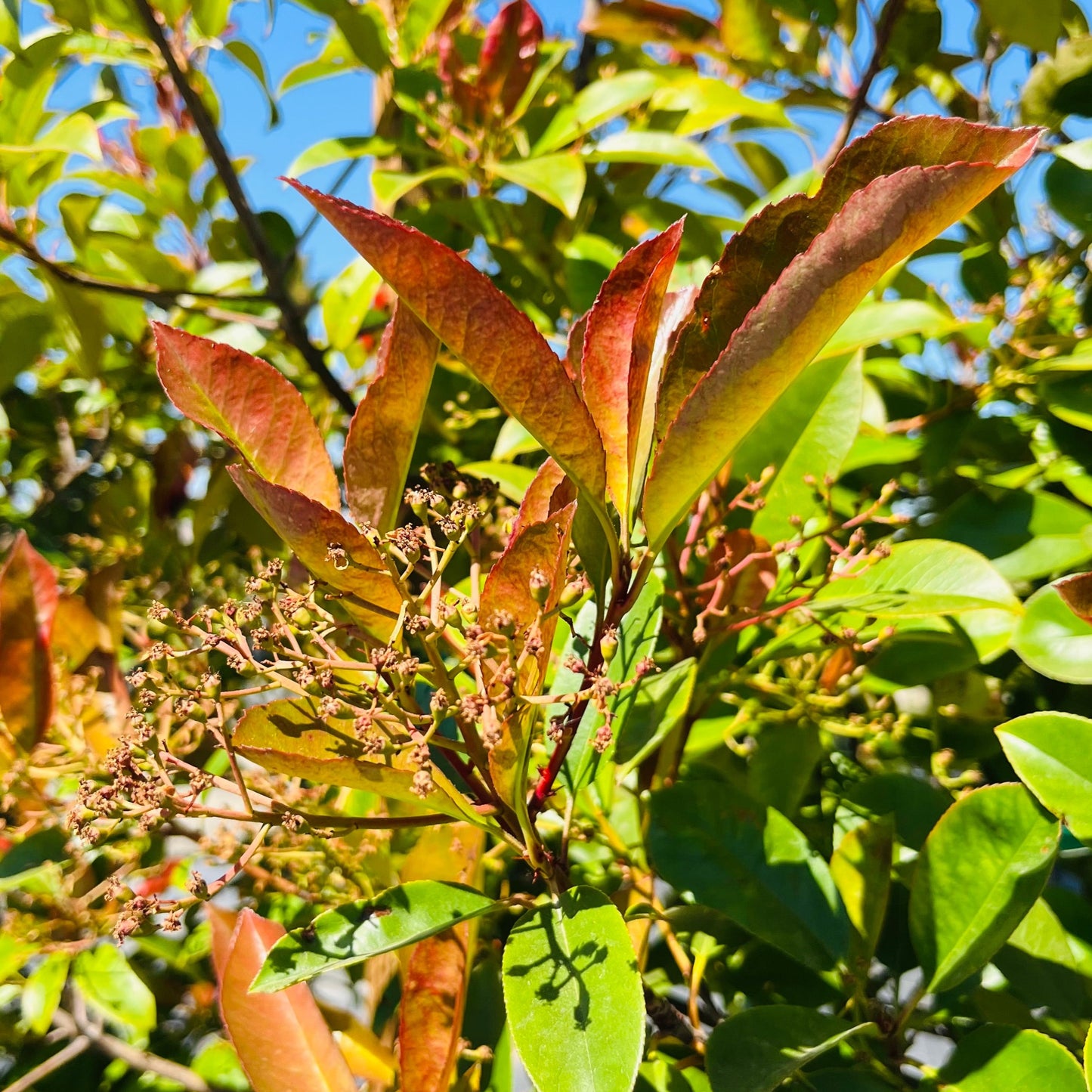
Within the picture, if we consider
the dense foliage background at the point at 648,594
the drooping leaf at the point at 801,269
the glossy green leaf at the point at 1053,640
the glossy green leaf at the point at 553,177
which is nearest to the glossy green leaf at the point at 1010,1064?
the dense foliage background at the point at 648,594

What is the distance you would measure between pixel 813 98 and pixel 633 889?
4.43 feet

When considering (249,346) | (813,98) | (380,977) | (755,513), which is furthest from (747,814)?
(813,98)

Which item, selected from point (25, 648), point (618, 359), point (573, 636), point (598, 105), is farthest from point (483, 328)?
point (598, 105)

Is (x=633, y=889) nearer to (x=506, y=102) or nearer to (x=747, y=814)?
(x=747, y=814)

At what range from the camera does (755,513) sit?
3.36 ft

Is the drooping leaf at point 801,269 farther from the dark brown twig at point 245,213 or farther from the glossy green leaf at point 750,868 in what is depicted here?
the dark brown twig at point 245,213

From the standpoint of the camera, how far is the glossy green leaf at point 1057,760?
708 millimetres

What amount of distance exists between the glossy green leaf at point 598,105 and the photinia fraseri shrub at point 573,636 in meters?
0.72

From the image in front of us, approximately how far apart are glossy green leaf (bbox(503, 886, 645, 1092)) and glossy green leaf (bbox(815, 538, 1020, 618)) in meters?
0.37

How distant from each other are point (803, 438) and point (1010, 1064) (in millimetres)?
587

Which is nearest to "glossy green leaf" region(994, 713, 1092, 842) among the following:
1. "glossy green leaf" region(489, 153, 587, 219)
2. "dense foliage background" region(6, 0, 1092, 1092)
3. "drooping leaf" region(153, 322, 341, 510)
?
"dense foliage background" region(6, 0, 1092, 1092)

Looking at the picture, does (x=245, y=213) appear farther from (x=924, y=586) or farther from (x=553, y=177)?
(x=924, y=586)

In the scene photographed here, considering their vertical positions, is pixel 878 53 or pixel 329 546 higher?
pixel 878 53

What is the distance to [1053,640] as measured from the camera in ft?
2.69
